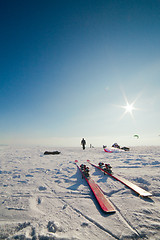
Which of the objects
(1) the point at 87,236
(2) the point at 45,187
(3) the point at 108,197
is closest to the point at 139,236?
(1) the point at 87,236

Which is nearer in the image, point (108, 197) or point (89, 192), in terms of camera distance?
point (108, 197)

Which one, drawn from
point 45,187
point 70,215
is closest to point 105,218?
point 70,215

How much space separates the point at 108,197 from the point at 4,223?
12.0 feet

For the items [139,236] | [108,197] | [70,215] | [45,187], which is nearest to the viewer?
[139,236]

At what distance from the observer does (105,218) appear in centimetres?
A: 303

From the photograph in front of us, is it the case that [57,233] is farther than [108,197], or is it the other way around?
[108,197]

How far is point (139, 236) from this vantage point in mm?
2422

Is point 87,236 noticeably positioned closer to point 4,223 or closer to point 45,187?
point 4,223

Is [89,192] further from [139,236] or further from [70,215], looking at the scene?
[139,236]

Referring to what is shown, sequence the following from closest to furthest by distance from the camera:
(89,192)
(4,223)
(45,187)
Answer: (4,223), (89,192), (45,187)

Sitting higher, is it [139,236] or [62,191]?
[139,236]

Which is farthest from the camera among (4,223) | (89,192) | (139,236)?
(89,192)

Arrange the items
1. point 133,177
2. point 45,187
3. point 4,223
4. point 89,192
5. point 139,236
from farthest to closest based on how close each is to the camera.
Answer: point 133,177 → point 45,187 → point 89,192 → point 4,223 → point 139,236

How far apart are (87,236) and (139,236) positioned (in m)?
1.26
